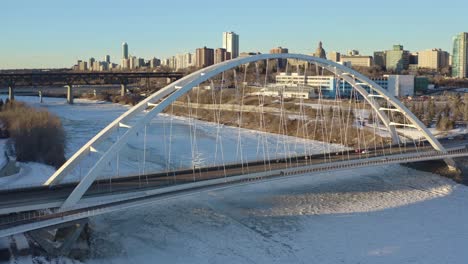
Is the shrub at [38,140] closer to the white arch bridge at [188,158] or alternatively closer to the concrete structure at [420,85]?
the white arch bridge at [188,158]

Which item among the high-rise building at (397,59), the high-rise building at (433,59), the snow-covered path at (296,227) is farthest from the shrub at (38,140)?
the high-rise building at (433,59)

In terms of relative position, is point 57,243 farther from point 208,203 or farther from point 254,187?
point 254,187

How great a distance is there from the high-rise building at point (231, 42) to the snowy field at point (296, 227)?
334ft

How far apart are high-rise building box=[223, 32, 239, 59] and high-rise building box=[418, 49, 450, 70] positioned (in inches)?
2461

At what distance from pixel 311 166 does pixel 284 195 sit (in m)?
1.85

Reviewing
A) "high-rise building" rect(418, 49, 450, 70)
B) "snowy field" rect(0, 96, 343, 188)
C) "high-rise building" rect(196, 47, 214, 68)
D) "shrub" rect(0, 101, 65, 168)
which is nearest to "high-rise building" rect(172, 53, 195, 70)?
"high-rise building" rect(196, 47, 214, 68)

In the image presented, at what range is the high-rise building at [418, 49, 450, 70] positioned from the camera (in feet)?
565

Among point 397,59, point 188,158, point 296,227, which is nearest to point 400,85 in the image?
point 188,158

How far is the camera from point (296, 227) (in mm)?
20531

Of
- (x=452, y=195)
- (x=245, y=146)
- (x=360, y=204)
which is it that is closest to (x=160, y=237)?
(x=360, y=204)

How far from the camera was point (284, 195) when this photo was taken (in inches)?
982

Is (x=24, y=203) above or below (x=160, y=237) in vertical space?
above

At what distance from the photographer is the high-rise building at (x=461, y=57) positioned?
455 feet

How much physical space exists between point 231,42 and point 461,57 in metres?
59.9
